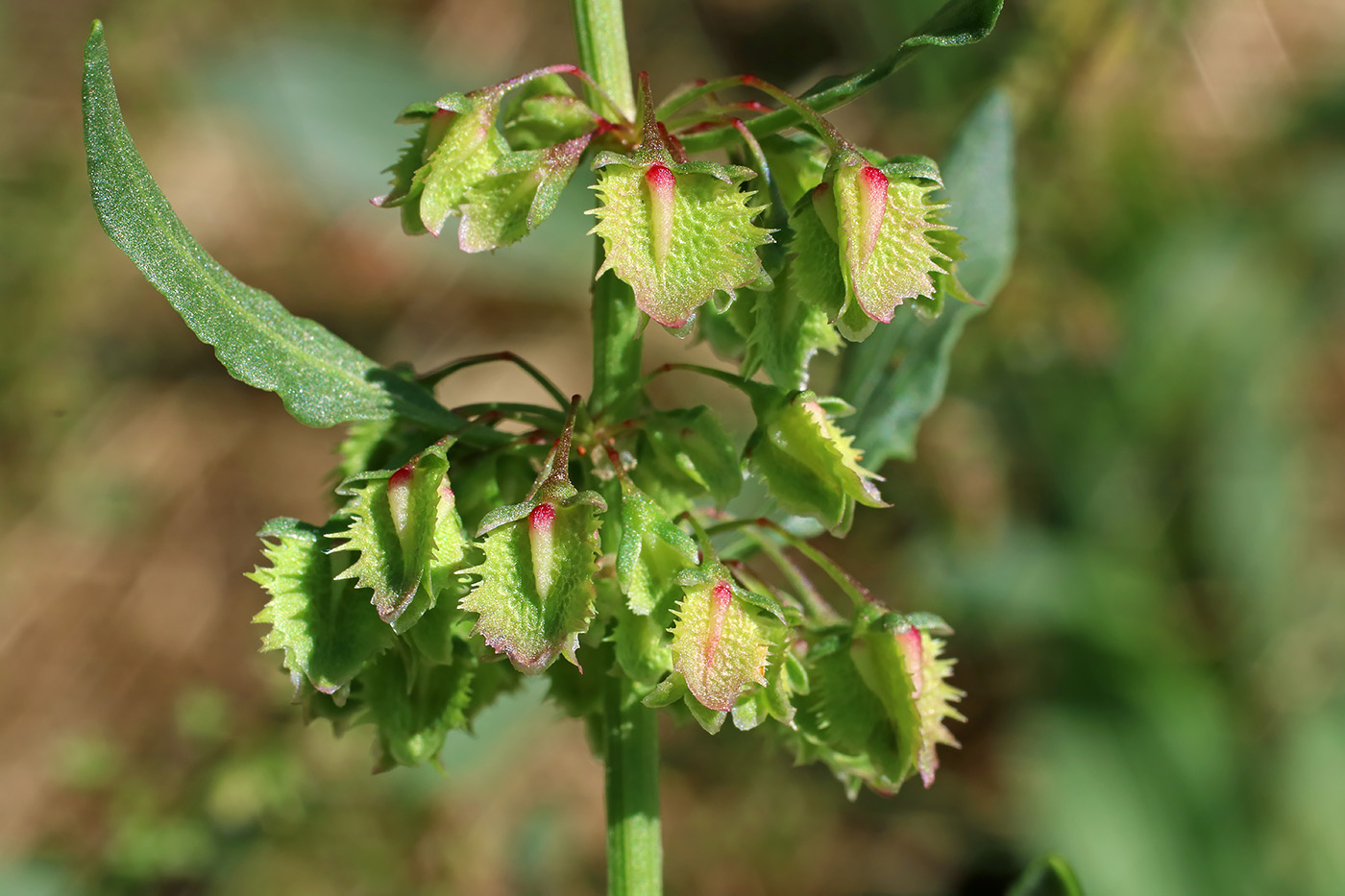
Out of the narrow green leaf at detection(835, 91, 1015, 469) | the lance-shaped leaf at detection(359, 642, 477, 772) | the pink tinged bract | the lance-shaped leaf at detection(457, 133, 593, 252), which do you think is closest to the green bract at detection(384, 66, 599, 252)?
the lance-shaped leaf at detection(457, 133, 593, 252)

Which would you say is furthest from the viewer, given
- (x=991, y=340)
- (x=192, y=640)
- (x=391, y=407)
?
(x=192, y=640)

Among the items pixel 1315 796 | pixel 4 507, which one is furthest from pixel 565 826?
pixel 4 507

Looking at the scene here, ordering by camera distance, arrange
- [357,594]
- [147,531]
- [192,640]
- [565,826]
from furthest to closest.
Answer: [147,531], [192,640], [565,826], [357,594]

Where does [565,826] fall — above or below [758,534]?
below

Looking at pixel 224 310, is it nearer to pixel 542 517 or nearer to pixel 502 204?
pixel 502 204

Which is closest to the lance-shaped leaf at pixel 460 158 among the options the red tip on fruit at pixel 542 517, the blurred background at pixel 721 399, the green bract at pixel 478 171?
the green bract at pixel 478 171

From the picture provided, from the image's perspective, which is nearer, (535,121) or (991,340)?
(535,121)

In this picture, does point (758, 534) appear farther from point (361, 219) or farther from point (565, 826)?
point (361, 219)

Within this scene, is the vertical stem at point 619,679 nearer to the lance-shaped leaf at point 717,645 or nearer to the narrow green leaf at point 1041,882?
the lance-shaped leaf at point 717,645

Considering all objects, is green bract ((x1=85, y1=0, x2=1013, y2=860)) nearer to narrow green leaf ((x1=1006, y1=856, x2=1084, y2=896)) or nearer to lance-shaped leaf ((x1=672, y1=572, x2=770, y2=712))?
lance-shaped leaf ((x1=672, y1=572, x2=770, y2=712))
